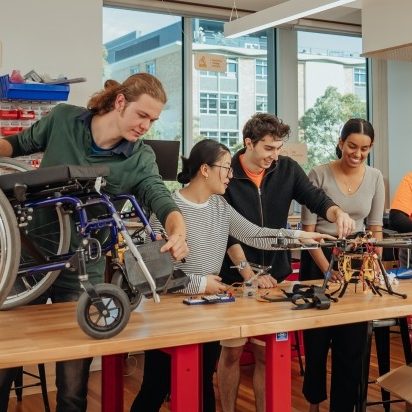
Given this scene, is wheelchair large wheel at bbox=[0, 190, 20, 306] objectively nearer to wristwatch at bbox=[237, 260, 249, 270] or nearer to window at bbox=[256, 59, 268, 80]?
wristwatch at bbox=[237, 260, 249, 270]

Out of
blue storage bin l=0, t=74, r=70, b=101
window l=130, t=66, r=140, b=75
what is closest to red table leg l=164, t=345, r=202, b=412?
blue storage bin l=0, t=74, r=70, b=101

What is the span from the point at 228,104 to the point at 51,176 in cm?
416

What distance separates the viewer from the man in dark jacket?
2697 millimetres

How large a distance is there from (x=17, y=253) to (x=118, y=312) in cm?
30

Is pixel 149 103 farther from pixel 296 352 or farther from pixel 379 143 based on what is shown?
pixel 379 143

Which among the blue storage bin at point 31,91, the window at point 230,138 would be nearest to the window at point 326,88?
the window at point 230,138

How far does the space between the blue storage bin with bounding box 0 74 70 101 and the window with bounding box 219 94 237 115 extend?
1.93m

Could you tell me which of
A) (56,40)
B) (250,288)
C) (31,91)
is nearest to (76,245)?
(250,288)

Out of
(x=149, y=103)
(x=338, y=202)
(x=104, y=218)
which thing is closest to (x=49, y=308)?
(x=104, y=218)

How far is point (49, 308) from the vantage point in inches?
83.4

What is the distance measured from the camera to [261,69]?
19.8 feet

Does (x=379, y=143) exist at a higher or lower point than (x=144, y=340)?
higher

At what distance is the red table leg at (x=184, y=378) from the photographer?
190 cm

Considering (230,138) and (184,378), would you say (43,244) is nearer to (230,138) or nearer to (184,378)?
(184,378)
